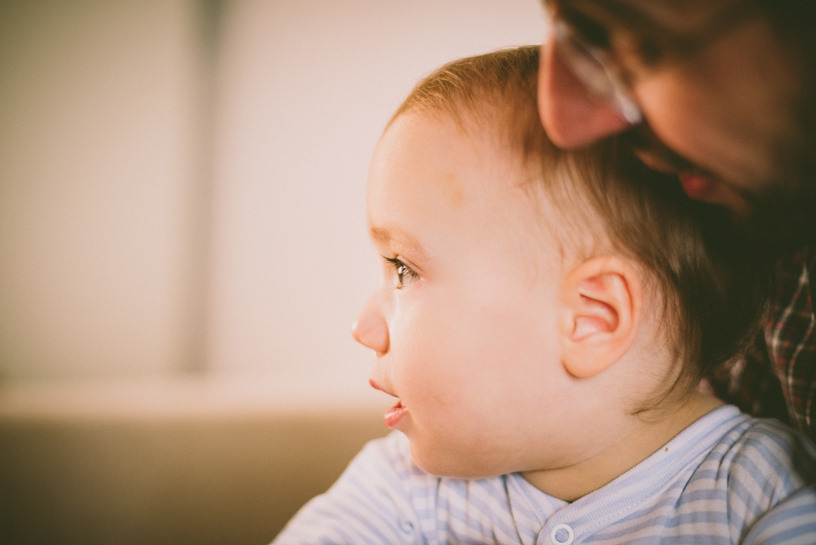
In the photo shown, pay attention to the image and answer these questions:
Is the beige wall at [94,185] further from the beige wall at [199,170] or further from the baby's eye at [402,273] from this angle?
the baby's eye at [402,273]

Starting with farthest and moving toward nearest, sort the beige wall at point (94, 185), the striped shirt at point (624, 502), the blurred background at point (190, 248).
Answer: the beige wall at point (94, 185) < the blurred background at point (190, 248) < the striped shirt at point (624, 502)

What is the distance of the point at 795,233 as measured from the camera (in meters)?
0.27

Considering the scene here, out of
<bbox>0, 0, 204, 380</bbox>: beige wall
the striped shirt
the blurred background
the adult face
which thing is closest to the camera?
the adult face

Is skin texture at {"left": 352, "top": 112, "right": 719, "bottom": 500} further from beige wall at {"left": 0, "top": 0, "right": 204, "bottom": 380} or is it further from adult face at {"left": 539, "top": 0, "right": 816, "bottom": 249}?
beige wall at {"left": 0, "top": 0, "right": 204, "bottom": 380}

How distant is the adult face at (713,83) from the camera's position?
20 cm

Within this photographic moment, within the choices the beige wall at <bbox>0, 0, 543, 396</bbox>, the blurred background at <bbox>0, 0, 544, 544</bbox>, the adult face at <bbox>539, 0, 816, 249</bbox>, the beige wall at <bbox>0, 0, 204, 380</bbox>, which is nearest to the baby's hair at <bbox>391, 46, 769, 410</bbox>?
the adult face at <bbox>539, 0, 816, 249</bbox>

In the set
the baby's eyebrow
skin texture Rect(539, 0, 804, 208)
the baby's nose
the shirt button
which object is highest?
skin texture Rect(539, 0, 804, 208)

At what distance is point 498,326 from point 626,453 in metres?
0.16

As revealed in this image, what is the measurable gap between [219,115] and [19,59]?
425mm

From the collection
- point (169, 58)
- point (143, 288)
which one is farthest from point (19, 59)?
point (143, 288)

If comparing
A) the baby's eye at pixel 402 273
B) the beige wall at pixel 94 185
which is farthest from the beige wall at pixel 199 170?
the baby's eye at pixel 402 273

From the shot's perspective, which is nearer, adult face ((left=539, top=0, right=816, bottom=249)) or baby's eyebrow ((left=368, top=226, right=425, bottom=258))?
adult face ((left=539, top=0, right=816, bottom=249))

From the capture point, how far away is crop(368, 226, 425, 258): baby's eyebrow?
1.28ft

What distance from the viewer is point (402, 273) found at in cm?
43
